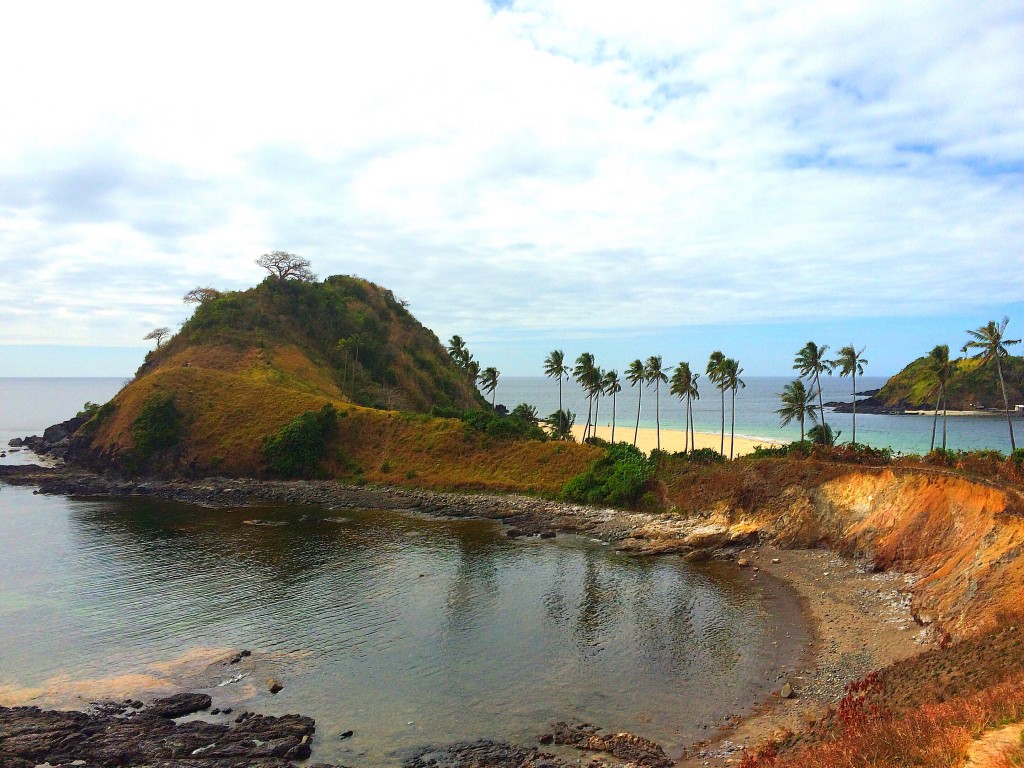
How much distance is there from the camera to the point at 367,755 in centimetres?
2358

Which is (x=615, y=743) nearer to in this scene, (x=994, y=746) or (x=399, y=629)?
(x=994, y=746)

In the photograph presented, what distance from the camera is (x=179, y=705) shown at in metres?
26.8

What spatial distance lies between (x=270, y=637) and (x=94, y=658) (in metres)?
8.16

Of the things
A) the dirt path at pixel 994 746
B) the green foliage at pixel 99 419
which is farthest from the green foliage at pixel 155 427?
the dirt path at pixel 994 746

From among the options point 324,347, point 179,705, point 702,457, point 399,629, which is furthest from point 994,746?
point 324,347

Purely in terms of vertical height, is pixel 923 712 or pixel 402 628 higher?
pixel 923 712

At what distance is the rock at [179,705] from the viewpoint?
26.4m

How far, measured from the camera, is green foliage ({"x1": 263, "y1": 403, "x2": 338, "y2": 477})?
254 feet

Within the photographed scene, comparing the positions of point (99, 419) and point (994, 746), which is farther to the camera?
point (99, 419)

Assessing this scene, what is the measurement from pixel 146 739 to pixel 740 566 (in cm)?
3741

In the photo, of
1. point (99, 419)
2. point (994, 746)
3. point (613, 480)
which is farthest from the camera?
point (99, 419)

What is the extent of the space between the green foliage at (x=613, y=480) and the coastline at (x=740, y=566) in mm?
1899

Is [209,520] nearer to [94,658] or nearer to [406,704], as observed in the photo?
[94,658]

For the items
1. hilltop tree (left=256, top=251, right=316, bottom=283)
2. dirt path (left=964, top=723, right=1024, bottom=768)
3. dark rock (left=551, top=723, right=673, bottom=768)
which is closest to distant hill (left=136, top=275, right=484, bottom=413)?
hilltop tree (left=256, top=251, right=316, bottom=283)
